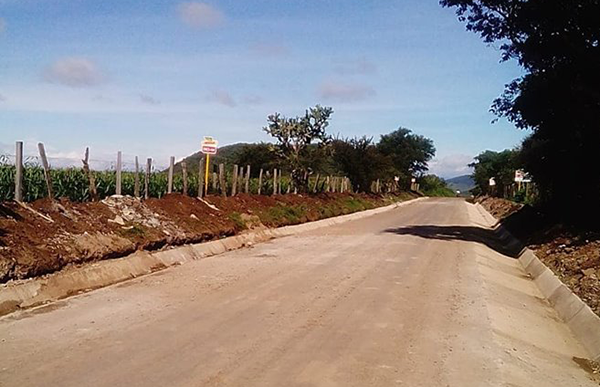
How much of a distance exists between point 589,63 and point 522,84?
123 inches

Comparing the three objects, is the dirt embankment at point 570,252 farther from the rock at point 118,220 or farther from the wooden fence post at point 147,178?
the wooden fence post at point 147,178

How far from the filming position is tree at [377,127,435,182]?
111500 mm

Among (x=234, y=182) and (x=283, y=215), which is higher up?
(x=234, y=182)

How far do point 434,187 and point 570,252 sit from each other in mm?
112857

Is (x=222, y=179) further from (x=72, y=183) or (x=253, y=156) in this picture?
(x=253, y=156)

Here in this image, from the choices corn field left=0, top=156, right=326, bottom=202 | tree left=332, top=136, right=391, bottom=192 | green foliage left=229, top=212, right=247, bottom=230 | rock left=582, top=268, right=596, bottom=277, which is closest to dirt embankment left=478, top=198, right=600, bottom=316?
rock left=582, top=268, right=596, bottom=277

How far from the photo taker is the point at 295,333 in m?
7.70

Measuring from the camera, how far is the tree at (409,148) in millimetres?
111500

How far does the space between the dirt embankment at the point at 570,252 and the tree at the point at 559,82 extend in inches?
54.1

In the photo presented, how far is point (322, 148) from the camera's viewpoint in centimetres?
3631

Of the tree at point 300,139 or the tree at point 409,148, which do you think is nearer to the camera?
the tree at point 300,139

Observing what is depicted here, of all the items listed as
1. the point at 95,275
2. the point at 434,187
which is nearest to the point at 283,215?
the point at 95,275

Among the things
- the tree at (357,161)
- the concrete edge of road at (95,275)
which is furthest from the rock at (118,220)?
the tree at (357,161)

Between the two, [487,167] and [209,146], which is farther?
[487,167]
